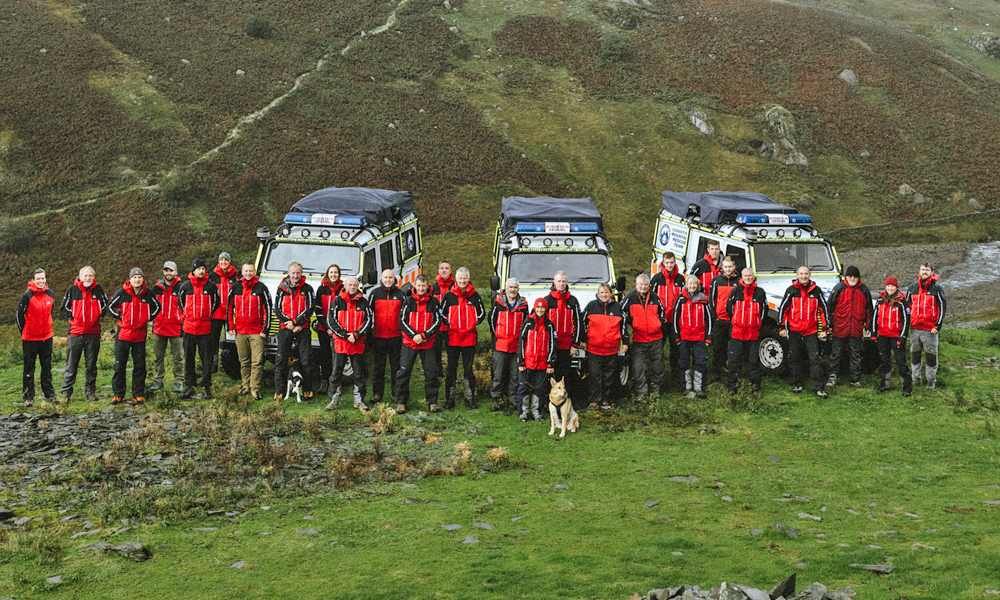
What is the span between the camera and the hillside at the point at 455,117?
33625 mm

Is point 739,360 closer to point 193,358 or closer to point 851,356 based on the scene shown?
point 851,356

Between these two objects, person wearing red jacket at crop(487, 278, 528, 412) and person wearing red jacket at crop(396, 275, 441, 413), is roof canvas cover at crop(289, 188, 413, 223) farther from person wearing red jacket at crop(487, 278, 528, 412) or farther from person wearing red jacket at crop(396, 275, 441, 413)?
person wearing red jacket at crop(487, 278, 528, 412)

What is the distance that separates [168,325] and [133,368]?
40.9 inches

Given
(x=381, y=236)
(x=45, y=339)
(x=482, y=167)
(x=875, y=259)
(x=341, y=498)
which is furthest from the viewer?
(x=482, y=167)

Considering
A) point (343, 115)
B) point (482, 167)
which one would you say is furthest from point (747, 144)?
point (343, 115)

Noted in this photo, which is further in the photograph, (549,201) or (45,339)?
(549,201)

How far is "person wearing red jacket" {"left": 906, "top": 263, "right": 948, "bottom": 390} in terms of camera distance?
45.0 feet

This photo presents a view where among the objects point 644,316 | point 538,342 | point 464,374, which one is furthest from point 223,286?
point 644,316

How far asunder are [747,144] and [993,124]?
17.9 metres

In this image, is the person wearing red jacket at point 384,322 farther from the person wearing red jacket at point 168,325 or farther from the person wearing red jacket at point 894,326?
the person wearing red jacket at point 894,326

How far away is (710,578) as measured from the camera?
22.1 feet

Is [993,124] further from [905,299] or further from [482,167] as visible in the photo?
[905,299]

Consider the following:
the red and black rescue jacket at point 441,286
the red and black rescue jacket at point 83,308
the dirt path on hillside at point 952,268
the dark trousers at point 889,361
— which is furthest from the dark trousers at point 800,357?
the dirt path on hillside at point 952,268

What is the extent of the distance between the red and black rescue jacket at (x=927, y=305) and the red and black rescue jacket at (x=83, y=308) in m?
14.7
